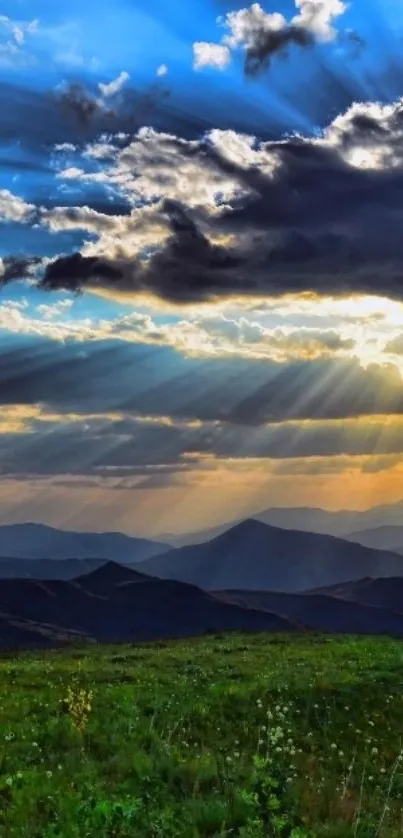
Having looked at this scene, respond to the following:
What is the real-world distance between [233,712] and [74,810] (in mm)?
9490

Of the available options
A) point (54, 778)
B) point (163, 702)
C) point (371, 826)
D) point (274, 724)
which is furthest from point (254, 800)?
point (163, 702)

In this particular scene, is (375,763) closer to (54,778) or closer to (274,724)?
(274,724)

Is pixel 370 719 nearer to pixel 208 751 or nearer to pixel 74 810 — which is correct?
pixel 208 751

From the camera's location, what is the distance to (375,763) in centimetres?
1672

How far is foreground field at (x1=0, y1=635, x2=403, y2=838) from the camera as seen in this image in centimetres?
1028

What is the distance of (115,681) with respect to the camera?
25.7m

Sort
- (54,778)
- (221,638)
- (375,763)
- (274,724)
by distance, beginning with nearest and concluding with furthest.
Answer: (54,778), (375,763), (274,724), (221,638)

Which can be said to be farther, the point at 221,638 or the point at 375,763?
the point at 221,638

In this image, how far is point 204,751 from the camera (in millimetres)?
14977

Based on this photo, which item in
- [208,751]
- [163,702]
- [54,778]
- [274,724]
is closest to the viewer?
[54,778]

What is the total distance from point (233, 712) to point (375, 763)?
12.6ft

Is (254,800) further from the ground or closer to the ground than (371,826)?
further from the ground

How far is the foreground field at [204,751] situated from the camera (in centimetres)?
1028

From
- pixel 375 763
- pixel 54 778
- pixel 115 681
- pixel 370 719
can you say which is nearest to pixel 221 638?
pixel 115 681
